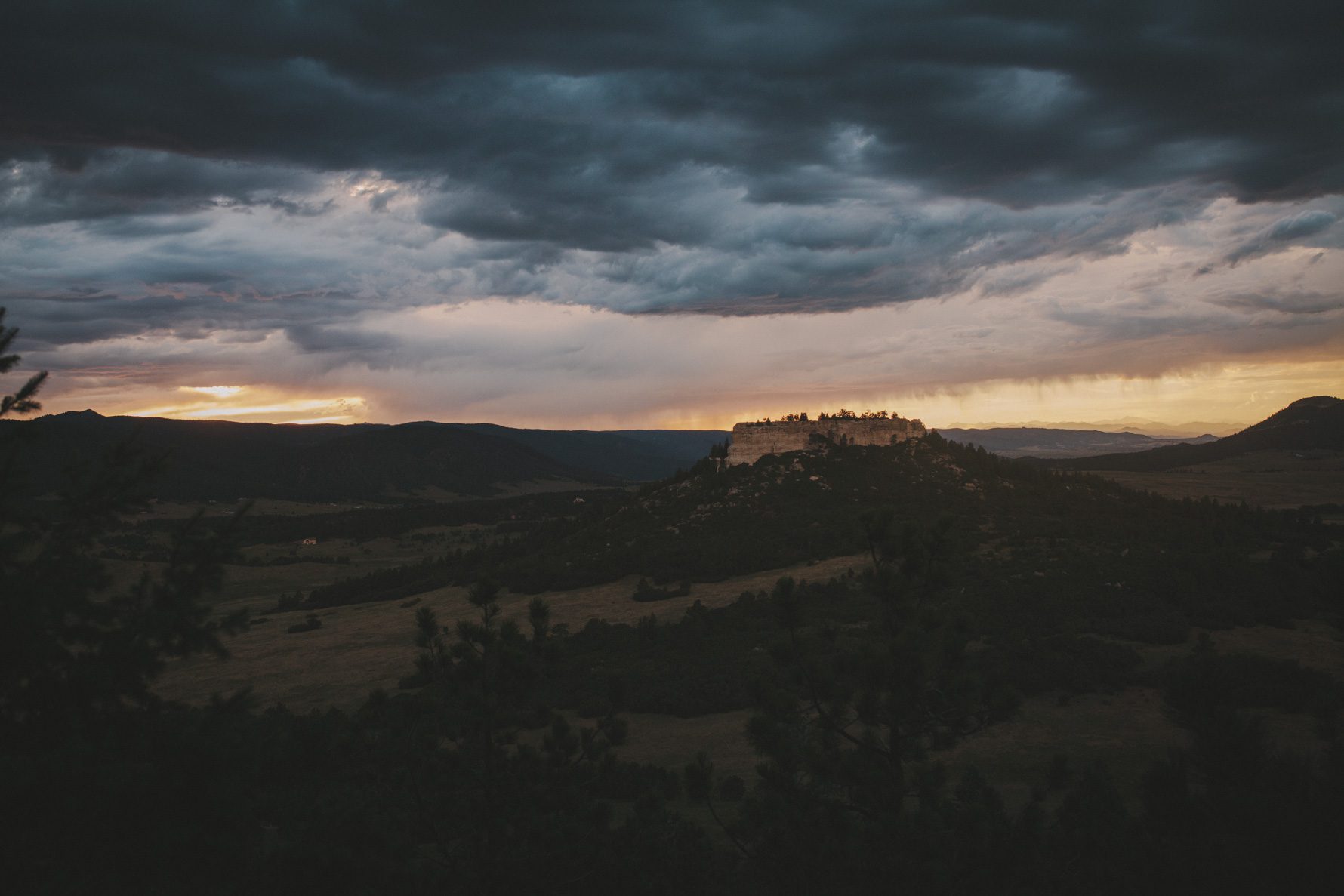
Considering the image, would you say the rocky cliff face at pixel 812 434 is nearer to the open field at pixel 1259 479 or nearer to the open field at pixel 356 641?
the open field at pixel 356 641

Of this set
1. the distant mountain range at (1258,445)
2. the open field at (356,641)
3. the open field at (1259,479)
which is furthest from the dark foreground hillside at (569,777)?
the distant mountain range at (1258,445)

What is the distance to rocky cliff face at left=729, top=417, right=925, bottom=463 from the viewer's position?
7888cm

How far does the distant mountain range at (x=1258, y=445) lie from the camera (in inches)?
5807

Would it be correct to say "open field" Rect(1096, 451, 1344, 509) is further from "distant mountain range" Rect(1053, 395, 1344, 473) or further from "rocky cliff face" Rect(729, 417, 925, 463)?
"rocky cliff face" Rect(729, 417, 925, 463)

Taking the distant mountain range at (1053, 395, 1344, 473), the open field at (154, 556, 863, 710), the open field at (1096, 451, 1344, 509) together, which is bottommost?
the open field at (154, 556, 863, 710)

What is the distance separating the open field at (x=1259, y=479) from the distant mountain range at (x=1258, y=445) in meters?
5.21

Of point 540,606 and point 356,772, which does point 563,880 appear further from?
point 356,772

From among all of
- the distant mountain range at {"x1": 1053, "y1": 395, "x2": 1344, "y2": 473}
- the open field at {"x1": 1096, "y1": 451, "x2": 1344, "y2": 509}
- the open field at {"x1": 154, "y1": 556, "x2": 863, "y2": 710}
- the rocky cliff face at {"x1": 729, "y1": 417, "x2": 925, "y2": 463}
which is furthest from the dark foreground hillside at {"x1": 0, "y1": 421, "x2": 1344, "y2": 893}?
the distant mountain range at {"x1": 1053, "y1": 395, "x2": 1344, "y2": 473}

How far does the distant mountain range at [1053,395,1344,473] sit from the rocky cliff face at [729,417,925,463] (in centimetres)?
7827

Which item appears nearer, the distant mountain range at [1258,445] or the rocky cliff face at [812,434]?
the rocky cliff face at [812,434]

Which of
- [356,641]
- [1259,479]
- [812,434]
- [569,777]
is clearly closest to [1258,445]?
[1259,479]

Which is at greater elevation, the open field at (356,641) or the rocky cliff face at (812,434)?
the rocky cliff face at (812,434)

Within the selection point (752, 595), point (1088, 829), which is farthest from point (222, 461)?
point (1088, 829)

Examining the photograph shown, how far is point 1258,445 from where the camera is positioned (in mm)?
160875
